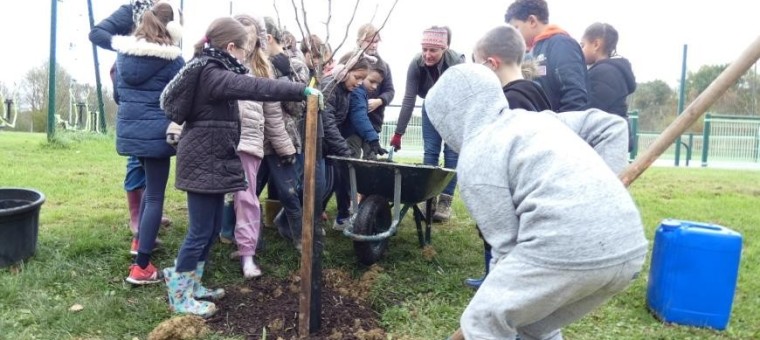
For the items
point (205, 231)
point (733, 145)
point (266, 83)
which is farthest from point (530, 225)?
point (733, 145)

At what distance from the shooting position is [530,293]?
180cm

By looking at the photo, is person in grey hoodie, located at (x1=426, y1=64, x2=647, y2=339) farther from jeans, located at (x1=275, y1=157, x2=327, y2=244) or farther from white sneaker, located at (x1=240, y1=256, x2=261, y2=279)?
white sneaker, located at (x1=240, y1=256, x2=261, y2=279)

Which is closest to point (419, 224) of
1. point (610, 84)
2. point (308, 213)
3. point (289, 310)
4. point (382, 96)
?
point (382, 96)

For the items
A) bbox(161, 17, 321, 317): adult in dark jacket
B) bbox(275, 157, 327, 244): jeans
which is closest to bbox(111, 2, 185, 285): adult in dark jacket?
bbox(161, 17, 321, 317): adult in dark jacket

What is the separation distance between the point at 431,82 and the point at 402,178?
142cm

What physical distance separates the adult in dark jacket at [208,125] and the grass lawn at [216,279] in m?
0.28

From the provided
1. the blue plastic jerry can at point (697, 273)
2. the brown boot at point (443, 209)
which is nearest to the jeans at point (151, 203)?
the brown boot at point (443, 209)

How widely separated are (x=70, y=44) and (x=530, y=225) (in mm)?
9939

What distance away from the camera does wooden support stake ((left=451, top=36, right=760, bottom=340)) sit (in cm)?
229

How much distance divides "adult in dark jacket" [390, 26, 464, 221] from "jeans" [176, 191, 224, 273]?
1.84 metres

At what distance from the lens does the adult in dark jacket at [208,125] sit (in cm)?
267

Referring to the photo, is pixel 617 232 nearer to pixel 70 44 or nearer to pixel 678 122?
pixel 678 122

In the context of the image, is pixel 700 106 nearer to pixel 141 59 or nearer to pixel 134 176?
pixel 141 59

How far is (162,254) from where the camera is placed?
3.78 metres
